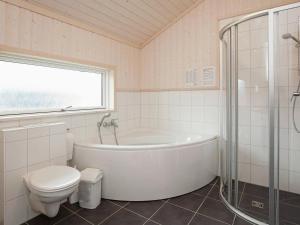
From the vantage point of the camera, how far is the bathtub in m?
2.02

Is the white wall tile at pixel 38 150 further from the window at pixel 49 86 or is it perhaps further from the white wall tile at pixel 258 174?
the white wall tile at pixel 258 174

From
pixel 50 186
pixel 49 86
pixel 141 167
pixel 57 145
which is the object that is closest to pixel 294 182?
pixel 141 167

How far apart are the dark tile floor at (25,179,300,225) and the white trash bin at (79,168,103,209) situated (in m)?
0.06

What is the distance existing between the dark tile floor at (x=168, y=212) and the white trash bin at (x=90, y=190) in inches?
2.4

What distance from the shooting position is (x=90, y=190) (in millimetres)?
1901

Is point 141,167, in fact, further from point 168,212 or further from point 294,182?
point 294,182

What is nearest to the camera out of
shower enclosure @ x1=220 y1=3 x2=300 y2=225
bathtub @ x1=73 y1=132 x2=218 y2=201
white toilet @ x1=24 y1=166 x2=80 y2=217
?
white toilet @ x1=24 y1=166 x2=80 y2=217

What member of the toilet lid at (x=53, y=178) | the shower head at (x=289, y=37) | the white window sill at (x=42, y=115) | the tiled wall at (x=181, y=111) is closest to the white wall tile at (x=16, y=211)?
the toilet lid at (x=53, y=178)

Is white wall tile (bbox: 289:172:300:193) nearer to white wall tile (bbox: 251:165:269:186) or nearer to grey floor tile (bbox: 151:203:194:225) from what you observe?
white wall tile (bbox: 251:165:269:186)

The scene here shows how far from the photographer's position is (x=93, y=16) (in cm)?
236

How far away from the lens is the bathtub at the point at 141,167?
6.63 ft

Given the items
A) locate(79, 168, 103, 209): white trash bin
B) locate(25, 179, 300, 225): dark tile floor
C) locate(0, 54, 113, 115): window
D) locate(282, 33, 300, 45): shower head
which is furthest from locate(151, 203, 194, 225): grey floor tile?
locate(282, 33, 300, 45): shower head

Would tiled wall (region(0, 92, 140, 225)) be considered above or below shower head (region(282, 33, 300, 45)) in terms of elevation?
below

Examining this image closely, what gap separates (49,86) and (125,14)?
1.33 metres
